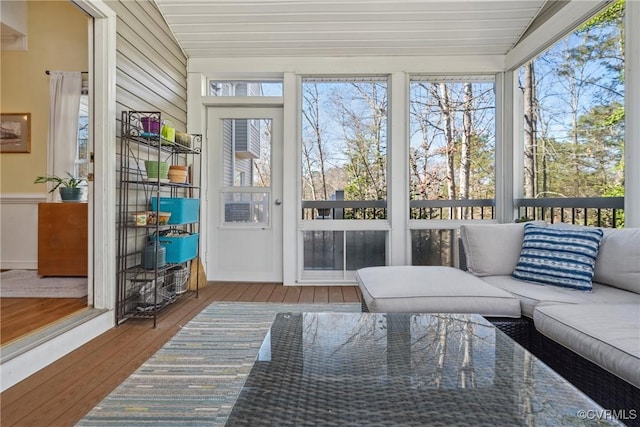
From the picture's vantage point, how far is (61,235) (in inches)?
137

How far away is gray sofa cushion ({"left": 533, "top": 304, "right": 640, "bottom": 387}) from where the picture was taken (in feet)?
3.78

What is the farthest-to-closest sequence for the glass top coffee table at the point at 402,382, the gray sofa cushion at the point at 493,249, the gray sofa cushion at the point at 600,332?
the gray sofa cushion at the point at 493,249, the gray sofa cushion at the point at 600,332, the glass top coffee table at the point at 402,382

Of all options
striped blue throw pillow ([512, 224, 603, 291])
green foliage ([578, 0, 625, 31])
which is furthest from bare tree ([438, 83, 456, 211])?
striped blue throw pillow ([512, 224, 603, 291])

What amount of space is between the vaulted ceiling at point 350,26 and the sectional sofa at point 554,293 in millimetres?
2098

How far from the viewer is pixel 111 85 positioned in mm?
2459

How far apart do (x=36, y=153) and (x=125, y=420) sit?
424 centimetres

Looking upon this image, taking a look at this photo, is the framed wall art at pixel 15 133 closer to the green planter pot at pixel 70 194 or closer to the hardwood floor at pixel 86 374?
the green planter pot at pixel 70 194

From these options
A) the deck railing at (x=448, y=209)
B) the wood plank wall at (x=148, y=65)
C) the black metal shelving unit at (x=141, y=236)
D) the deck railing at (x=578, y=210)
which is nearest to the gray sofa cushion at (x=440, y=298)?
the deck railing at (x=578, y=210)

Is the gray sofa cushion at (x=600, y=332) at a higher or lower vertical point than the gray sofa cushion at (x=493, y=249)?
lower

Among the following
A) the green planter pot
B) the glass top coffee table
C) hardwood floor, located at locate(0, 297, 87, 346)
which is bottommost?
hardwood floor, located at locate(0, 297, 87, 346)

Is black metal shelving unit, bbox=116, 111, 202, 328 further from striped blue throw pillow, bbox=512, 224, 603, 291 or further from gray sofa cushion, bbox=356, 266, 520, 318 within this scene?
striped blue throw pillow, bbox=512, 224, 603, 291

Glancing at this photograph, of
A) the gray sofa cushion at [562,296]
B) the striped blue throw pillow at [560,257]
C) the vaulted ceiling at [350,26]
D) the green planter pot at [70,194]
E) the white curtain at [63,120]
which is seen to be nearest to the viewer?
the gray sofa cushion at [562,296]

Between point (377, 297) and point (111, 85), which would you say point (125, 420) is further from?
point (111, 85)

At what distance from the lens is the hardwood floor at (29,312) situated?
6.88ft
